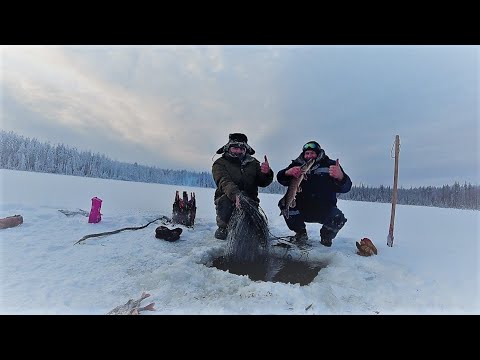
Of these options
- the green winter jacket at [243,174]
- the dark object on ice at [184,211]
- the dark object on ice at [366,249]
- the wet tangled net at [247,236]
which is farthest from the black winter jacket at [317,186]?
the dark object on ice at [184,211]

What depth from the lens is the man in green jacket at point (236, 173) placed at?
15.2 feet

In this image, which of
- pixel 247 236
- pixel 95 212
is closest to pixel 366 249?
pixel 247 236

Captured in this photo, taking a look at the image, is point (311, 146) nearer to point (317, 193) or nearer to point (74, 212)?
point (317, 193)

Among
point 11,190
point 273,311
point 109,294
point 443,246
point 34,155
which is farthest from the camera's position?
point 34,155

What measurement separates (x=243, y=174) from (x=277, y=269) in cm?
182

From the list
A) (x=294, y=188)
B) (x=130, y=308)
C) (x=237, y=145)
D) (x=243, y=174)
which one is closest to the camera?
(x=130, y=308)

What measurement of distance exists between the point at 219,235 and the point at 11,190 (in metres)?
4.54

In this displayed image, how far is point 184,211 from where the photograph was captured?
18.0 ft

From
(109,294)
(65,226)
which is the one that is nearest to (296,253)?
(109,294)

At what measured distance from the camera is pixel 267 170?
15.0 ft

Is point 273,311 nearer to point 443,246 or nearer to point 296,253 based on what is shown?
point 296,253

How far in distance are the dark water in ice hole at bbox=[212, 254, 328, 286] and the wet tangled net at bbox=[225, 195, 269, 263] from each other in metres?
0.12

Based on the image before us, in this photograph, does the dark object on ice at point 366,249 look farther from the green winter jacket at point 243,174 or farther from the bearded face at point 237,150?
the bearded face at point 237,150

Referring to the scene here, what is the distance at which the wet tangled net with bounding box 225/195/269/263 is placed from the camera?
3816mm
